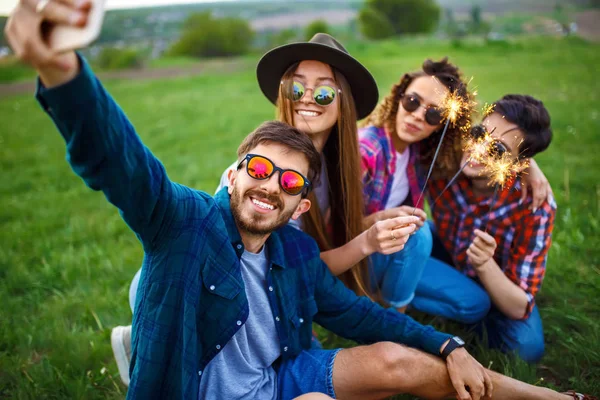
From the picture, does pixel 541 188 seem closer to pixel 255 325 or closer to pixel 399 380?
pixel 399 380

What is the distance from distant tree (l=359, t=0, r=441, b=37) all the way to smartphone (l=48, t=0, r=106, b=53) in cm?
A: 3692

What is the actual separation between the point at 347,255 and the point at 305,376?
0.78 metres

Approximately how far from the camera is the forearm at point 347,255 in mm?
→ 3023

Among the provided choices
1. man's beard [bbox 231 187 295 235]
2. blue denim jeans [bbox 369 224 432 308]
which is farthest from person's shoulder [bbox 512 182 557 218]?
man's beard [bbox 231 187 295 235]

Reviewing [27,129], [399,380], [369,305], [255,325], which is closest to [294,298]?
[255,325]

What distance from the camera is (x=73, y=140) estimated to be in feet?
5.22

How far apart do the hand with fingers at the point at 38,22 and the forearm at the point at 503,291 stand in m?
2.65

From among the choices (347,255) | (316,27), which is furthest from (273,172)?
(316,27)

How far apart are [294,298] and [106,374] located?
4.62 feet

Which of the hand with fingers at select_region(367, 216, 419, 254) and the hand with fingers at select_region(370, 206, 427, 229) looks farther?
the hand with fingers at select_region(370, 206, 427, 229)

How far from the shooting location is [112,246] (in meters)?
5.02

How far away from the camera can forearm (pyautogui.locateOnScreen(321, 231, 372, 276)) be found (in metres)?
3.02

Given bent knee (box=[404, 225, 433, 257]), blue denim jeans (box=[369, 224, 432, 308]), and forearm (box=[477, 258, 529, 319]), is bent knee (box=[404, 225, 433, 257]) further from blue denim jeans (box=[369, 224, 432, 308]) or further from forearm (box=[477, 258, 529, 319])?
forearm (box=[477, 258, 529, 319])

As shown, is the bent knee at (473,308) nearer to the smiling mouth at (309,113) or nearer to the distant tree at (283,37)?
the smiling mouth at (309,113)
